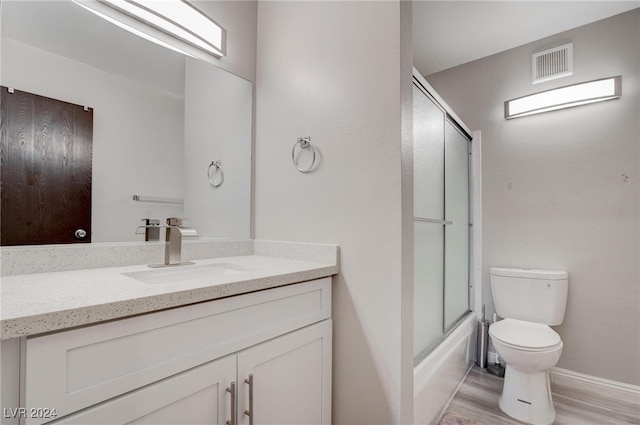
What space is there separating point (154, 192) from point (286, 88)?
0.80 meters

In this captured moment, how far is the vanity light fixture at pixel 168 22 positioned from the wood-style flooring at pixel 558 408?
89.1 inches

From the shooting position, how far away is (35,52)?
99 centimetres

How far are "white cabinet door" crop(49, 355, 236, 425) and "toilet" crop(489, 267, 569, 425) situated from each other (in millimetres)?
1614

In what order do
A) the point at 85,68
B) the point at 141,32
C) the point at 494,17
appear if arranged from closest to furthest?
the point at 85,68 → the point at 141,32 → the point at 494,17

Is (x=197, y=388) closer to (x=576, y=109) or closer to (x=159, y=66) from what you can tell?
(x=159, y=66)

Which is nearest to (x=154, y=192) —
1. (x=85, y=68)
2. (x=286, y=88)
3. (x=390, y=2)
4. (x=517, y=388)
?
(x=85, y=68)

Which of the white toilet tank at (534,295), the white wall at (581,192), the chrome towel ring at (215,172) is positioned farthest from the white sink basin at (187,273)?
the white wall at (581,192)

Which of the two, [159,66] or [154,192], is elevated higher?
[159,66]

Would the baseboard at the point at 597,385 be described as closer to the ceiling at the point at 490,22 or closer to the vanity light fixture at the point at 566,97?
the vanity light fixture at the point at 566,97

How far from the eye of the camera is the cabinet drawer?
59 centimetres

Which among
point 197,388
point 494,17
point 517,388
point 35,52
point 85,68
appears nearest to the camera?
point 197,388

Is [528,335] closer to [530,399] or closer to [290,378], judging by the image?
[530,399]

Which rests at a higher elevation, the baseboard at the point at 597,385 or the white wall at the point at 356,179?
the white wall at the point at 356,179

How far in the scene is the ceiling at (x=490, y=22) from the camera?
1.92 meters
